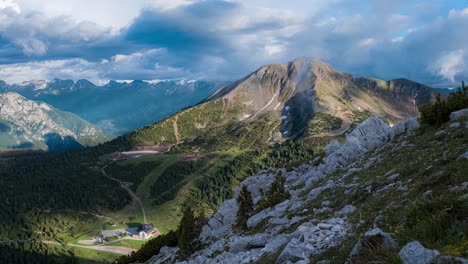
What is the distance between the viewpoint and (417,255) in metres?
8.10

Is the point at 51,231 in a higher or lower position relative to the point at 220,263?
lower

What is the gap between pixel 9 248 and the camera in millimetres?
174250

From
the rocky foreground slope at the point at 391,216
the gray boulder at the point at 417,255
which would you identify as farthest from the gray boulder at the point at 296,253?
the gray boulder at the point at 417,255

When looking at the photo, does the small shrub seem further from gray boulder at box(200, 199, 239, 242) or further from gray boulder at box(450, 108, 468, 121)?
gray boulder at box(200, 199, 239, 242)

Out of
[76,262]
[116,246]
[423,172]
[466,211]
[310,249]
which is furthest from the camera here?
[116,246]

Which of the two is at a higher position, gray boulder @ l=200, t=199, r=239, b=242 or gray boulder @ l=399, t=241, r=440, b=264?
gray boulder @ l=399, t=241, r=440, b=264

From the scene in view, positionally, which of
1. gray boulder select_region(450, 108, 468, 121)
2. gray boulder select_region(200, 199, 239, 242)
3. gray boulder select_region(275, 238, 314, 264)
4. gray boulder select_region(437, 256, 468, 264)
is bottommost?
gray boulder select_region(200, 199, 239, 242)

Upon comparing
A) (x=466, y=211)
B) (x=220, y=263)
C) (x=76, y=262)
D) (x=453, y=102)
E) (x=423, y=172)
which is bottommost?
(x=76, y=262)

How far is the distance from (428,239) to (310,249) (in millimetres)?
5556

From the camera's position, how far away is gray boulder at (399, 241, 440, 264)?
7.93 meters

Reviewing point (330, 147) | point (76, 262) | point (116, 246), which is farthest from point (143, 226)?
point (330, 147)

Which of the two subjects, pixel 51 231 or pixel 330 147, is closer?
pixel 330 147

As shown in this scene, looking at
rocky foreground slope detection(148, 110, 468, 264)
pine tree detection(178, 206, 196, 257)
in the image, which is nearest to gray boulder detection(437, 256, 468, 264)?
rocky foreground slope detection(148, 110, 468, 264)

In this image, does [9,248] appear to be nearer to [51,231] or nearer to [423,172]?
[51,231]
